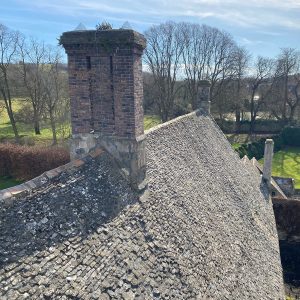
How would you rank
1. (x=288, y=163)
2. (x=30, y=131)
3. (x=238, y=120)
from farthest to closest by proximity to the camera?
(x=238, y=120) < (x=30, y=131) < (x=288, y=163)

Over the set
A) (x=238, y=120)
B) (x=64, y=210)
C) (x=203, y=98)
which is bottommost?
(x=238, y=120)

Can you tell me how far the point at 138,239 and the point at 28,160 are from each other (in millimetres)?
22693

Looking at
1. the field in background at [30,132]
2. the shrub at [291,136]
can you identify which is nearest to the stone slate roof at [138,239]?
the field in background at [30,132]

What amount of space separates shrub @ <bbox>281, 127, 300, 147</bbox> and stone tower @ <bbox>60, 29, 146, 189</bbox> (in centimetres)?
4391

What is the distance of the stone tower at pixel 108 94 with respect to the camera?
791 centimetres

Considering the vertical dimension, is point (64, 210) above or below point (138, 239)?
above

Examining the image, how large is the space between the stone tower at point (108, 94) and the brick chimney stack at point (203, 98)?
443 inches

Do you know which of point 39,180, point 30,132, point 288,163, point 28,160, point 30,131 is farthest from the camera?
point 30,131

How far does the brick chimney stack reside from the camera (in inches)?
763

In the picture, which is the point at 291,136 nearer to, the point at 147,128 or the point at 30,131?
the point at 147,128

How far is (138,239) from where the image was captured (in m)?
7.48

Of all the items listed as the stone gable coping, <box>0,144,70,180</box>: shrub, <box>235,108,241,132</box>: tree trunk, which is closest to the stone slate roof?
the stone gable coping

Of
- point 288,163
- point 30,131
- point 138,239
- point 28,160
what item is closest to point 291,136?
point 288,163

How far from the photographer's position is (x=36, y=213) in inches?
252
